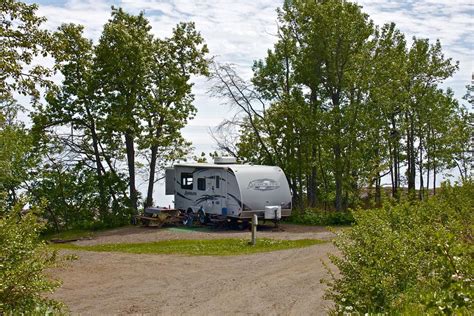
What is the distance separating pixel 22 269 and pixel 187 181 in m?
22.9

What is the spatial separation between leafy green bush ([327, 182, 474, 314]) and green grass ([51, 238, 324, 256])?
9505 millimetres

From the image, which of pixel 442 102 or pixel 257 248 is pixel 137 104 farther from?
pixel 442 102

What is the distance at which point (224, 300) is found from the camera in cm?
1212

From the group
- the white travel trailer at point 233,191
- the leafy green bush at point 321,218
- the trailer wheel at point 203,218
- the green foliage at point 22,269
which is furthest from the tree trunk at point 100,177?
the green foliage at point 22,269

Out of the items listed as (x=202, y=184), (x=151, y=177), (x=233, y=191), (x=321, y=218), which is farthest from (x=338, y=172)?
(x=151, y=177)

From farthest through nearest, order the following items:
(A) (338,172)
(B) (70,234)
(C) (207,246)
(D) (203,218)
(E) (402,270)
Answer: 1. (A) (338,172)
2. (B) (70,234)
3. (D) (203,218)
4. (C) (207,246)
5. (E) (402,270)

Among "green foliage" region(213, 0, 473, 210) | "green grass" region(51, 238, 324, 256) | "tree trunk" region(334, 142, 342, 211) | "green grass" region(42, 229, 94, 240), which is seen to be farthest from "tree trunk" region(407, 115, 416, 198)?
"green grass" region(42, 229, 94, 240)

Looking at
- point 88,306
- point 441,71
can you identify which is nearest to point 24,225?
point 88,306

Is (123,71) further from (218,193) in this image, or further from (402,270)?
(402,270)

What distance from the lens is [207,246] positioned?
21031mm

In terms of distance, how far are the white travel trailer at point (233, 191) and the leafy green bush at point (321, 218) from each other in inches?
84.7

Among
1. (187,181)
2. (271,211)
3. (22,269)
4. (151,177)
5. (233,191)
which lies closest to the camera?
(22,269)

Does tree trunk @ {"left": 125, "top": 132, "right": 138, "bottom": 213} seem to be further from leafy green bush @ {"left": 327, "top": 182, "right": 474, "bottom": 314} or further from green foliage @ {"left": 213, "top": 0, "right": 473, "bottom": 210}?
leafy green bush @ {"left": 327, "top": 182, "right": 474, "bottom": 314}

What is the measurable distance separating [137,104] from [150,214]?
5822 mm
